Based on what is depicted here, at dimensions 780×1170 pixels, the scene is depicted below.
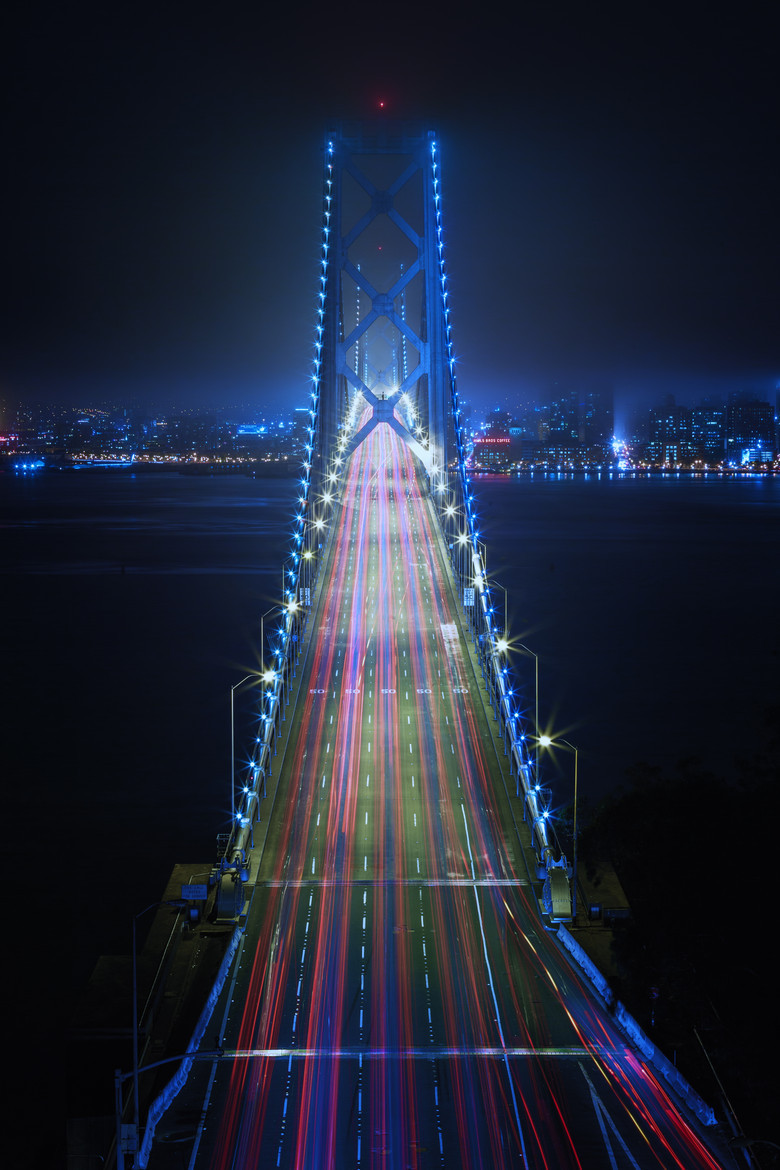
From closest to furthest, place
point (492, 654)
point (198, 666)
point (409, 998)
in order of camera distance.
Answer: point (409, 998) < point (492, 654) < point (198, 666)

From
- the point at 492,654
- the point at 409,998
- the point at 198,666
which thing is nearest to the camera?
the point at 409,998

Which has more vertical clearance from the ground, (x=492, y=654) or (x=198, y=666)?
(x=492, y=654)

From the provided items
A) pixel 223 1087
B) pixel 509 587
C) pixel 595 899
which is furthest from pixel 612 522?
pixel 223 1087

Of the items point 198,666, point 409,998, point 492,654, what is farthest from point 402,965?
point 198,666

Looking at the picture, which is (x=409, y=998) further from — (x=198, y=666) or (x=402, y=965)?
(x=198, y=666)

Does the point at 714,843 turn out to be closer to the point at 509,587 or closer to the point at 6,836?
the point at 6,836

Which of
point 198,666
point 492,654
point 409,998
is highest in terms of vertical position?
point 492,654

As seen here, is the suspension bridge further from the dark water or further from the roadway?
the dark water
